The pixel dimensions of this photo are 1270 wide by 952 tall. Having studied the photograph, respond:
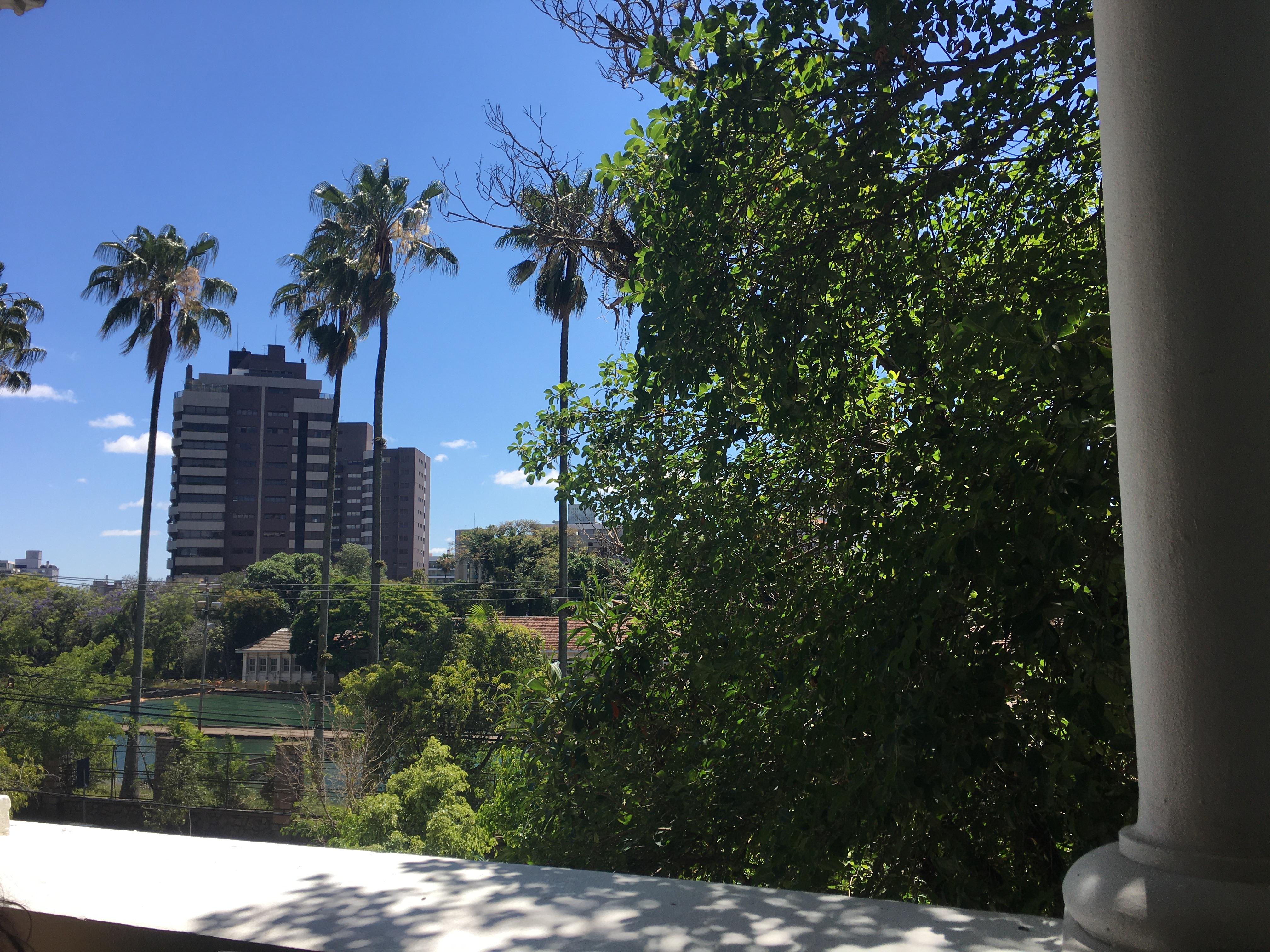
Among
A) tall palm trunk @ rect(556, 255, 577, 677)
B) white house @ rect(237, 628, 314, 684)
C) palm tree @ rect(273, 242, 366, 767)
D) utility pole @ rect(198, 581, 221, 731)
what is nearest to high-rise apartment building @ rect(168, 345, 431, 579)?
utility pole @ rect(198, 581, 221, 731)

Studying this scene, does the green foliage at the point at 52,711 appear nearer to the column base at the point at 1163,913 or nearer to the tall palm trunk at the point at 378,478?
the tall palm trunk at the point at 378,478

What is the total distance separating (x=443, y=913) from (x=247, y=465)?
285ft

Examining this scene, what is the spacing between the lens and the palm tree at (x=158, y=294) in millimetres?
24859

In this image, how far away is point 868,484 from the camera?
10.5 feet

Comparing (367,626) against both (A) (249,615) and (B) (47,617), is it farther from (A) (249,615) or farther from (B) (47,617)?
(A) (249,615)

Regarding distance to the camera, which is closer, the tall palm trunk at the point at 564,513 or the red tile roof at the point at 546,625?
the tall palm trunk at the point at 564,513

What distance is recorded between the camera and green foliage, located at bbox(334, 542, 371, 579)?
216 feet

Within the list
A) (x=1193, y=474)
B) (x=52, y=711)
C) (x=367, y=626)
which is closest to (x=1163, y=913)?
(x=1193, y=474)

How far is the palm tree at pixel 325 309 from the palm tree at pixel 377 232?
334 mm

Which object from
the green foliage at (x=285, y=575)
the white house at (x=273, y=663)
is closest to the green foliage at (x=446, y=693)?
the white house at (x=273, y=663)

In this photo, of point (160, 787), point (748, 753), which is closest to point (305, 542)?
point (160, 787)

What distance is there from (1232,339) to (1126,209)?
24cm

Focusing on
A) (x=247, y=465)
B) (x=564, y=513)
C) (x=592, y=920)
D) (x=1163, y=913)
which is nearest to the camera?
(x=1163, y=913)

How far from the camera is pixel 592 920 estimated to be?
1.37m
